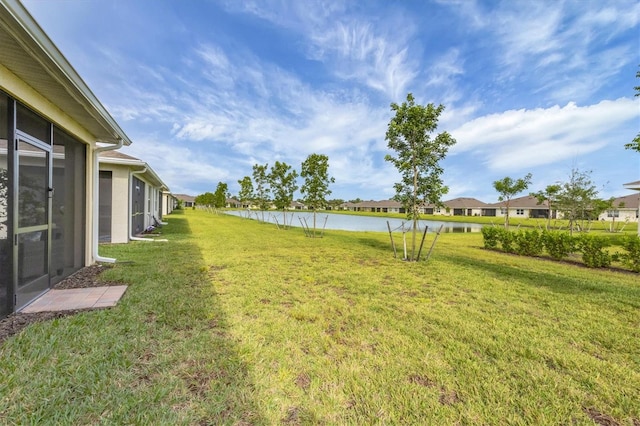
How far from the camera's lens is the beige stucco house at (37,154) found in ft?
8.35

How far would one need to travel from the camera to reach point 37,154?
365cm

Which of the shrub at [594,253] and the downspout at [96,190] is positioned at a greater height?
the downspout at [96,190]

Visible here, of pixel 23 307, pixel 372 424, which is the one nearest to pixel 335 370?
pixel 372 424

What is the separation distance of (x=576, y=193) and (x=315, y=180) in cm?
1367

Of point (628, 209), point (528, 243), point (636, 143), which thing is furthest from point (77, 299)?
point (628, 209)

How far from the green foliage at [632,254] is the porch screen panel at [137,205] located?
559 inches

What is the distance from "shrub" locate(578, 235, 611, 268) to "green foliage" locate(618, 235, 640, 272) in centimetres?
33

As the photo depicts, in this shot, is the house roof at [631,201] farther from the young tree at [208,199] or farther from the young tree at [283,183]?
the young tree at [208,199]

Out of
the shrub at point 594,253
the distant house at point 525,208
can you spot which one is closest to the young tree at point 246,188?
the shrub at point 594,253

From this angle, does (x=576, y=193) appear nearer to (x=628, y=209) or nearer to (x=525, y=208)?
(x=628, y=209)

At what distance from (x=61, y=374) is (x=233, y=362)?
4.01ft

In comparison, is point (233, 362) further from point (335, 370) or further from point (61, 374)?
point (61, 374)

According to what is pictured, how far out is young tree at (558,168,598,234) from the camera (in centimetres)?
1441

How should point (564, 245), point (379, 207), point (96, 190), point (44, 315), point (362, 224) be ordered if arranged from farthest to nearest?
1. point (379, 207)
2. point (362, 224)
3. point (564, 245)
4. point (96, 190)
5. point (44, 315)
